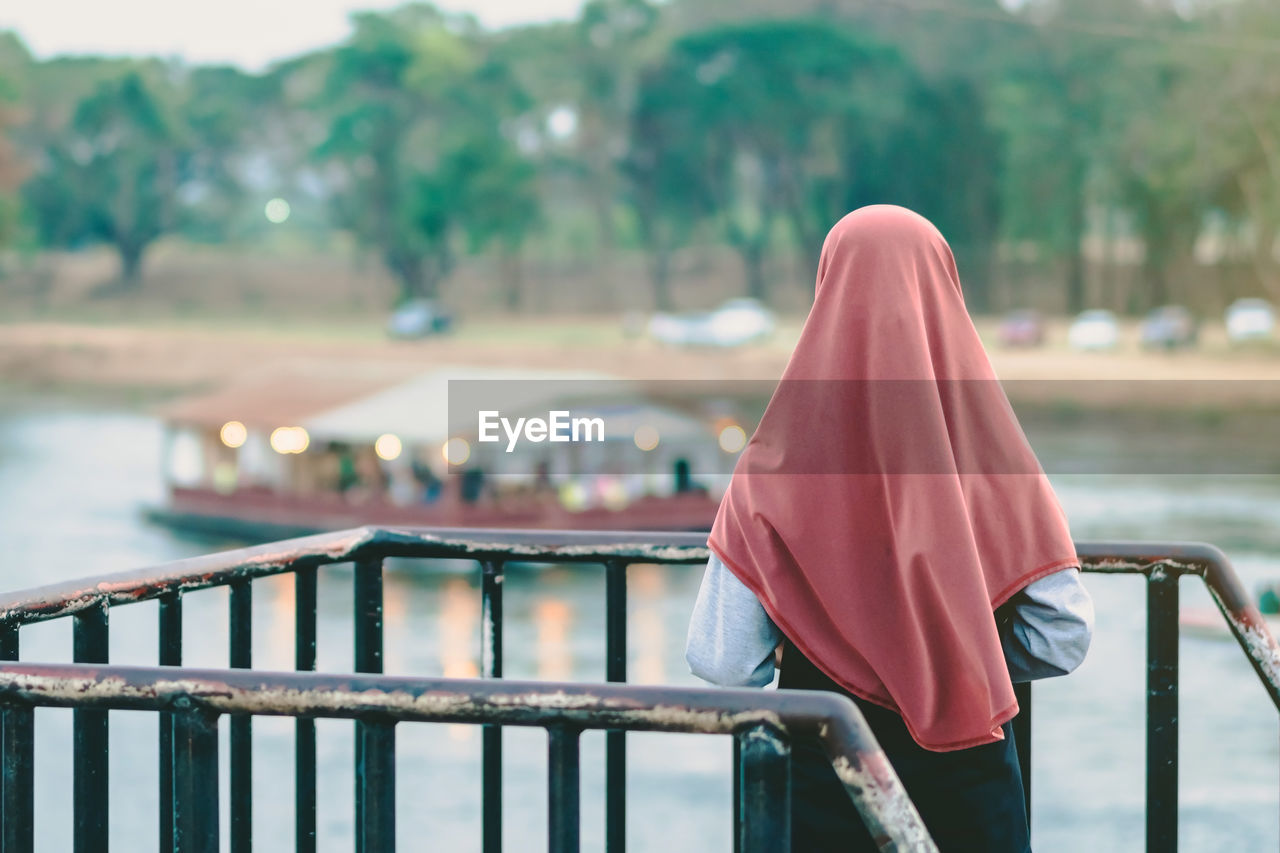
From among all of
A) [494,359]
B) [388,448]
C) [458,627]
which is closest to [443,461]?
[388,448]

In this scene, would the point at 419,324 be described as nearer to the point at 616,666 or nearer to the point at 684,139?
the point at 684,139

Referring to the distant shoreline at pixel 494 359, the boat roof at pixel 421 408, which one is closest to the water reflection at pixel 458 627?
the boat roof at pixel 421 408

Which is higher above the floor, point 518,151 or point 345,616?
point 518,151

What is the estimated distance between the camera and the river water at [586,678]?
14281mm

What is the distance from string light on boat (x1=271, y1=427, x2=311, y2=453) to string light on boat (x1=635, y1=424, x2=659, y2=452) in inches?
207

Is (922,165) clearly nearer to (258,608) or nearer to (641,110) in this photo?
(641,110)

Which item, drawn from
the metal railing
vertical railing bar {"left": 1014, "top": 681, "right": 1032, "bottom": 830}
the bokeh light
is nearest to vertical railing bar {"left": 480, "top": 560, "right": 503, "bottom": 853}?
the metal railing

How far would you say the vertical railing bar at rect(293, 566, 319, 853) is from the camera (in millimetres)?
2330

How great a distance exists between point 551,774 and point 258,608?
22974mm

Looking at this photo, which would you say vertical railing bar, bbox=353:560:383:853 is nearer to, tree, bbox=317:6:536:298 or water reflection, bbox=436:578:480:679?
water reflection, bbox=436:578:480:679

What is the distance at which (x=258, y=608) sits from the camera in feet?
78.5

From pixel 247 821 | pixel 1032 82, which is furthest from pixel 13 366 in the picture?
pixel 247 821

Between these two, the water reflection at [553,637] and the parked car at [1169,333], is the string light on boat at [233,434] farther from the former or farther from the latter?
the parked car at [1169,333]

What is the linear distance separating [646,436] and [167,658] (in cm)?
2459
